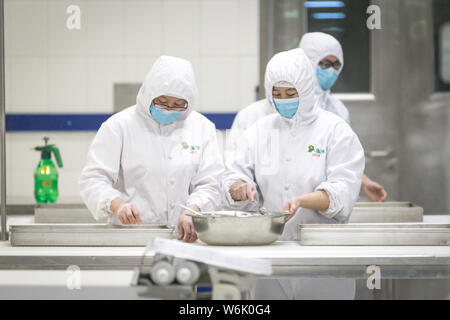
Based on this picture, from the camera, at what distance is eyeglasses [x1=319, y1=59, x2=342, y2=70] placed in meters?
2.35

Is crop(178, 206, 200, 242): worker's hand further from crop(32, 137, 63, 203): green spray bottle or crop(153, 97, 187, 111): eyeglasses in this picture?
crop(32, 137, 63, 203): green spray bottle

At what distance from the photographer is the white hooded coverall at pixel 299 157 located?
2.15 metres

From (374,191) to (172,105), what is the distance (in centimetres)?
99

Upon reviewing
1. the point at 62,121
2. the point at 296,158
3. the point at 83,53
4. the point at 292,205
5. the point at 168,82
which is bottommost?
the point at 292,205

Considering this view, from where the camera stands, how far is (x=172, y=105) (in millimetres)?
2096

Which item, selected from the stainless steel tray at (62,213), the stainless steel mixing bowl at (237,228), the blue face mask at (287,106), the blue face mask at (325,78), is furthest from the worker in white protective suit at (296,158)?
the stainless steel tray at (62,213)

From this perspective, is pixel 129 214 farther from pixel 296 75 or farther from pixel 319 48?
pixel 319 48

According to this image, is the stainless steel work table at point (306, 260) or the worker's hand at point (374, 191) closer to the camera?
the stainless steel work table at point (306, 260)

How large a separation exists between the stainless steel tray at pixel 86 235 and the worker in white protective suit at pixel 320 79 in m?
0.49

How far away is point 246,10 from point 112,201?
2.98 feet

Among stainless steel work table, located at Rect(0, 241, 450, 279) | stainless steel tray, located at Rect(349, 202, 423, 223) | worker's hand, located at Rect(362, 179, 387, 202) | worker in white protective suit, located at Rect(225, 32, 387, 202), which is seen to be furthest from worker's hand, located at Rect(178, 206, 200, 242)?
worker's hand, located at Rect(362, 179, 387, 202)

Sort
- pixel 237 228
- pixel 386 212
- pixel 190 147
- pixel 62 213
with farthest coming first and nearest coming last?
pixel 386 212 < pixel 62 213 < pixel 190 147 < pixel 237 228

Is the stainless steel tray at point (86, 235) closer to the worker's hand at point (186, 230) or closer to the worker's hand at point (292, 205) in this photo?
the worker's hand at point (186, 230)

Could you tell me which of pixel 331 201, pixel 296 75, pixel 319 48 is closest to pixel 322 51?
pixel 319 48
